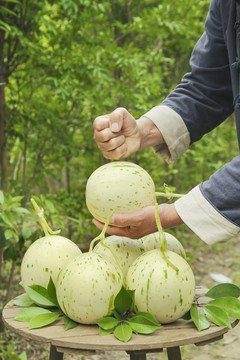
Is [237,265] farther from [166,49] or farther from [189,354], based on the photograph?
[166,49]

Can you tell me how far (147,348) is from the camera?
3.84 feet

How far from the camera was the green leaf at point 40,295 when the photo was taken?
1.39 m

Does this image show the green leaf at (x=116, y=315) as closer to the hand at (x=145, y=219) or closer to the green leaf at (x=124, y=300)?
the green leaf at (x=124, y=300)

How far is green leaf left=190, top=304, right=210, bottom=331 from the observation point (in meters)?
1.28

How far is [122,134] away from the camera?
1.72 meters

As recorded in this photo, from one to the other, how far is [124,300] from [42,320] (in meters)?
0.25

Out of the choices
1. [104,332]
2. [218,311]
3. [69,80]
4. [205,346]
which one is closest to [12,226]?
[104,332]

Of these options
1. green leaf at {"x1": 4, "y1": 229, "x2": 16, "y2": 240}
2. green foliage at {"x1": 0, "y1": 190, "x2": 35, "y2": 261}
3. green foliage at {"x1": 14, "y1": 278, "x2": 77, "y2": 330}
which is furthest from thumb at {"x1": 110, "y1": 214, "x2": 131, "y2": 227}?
green leaf at {"x1": 4, "y1": 229, "x2": 16, "y2": 240}

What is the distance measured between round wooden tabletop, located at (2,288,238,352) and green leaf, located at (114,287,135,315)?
9 centimetres

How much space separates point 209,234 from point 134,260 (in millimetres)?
255

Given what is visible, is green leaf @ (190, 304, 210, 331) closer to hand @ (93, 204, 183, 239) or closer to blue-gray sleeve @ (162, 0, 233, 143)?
hand @ (93, 204, 183, 239)

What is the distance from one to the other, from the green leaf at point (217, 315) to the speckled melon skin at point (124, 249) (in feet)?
0.91

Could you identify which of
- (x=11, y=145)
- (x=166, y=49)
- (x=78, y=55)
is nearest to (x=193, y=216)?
(x=78, y=55)

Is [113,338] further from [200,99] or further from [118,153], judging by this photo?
[200,99]
